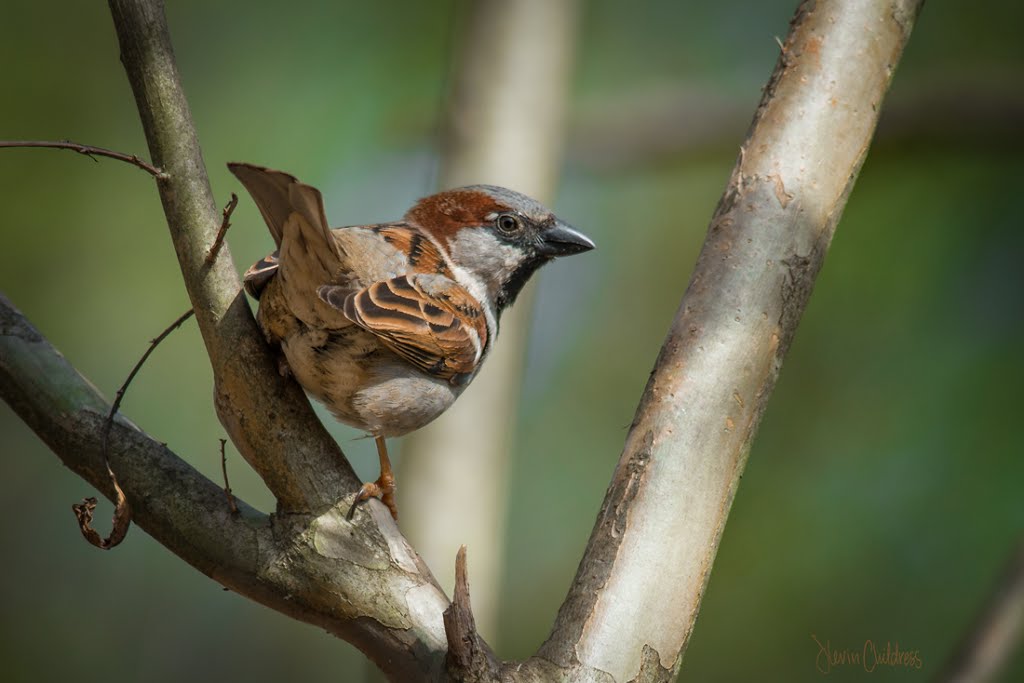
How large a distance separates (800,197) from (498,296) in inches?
53.5

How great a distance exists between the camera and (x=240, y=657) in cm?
795

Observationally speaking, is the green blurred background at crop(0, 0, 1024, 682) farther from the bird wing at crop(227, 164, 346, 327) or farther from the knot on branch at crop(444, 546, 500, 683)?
the knot on branch at crop(444, 546, 500, 683)

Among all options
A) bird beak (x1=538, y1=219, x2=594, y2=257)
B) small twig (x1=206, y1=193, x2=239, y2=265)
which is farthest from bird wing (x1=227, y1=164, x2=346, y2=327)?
bird beak (x1=538, y1=219, x2=594, y2=257)

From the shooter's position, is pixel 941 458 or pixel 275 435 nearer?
pixel 275 435

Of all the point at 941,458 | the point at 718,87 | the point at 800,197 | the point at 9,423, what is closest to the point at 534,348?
the point at 718,87

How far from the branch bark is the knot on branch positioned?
9.53ft

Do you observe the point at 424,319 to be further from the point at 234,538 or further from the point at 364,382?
the point at 234,538

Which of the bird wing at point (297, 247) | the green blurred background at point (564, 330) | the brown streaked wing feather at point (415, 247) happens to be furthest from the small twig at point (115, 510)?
the green blurred background at point (564, 330)

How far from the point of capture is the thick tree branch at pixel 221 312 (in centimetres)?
211

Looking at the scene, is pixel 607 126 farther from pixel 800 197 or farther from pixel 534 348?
pixel 800 197

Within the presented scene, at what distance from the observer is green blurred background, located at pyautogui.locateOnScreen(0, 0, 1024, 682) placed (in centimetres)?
646

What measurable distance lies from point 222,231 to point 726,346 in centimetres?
132

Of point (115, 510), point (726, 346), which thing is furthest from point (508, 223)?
point (115, 510)

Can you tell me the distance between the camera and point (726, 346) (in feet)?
8.16
